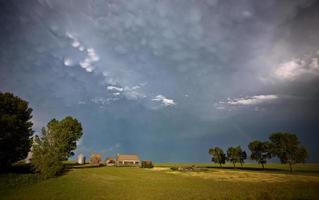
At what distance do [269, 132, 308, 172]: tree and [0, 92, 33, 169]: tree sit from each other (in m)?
94.5

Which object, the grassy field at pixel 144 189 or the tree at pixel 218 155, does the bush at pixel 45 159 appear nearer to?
the grassy field at pixel 144 189

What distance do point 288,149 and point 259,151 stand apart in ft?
66.3

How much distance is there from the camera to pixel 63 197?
27.0 metres

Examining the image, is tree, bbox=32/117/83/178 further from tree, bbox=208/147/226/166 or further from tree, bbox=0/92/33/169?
tree, bbox=208/147/226/166

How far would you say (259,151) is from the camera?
109562 mm

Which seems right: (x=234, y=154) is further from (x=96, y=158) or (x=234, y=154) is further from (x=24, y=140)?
(x=24, y=140)

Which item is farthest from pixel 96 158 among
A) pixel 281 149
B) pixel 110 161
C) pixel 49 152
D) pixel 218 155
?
pixel 281 149

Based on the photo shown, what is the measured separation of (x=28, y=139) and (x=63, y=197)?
138 ft

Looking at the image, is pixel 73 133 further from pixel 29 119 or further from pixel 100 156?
pixel 100 156

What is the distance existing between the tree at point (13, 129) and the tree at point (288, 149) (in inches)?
3722

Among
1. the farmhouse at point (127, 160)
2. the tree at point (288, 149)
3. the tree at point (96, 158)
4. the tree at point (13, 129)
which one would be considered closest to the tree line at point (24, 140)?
the tree at point (13, 129)

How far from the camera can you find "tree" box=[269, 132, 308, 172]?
8838 cm

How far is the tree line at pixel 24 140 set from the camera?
52656mm

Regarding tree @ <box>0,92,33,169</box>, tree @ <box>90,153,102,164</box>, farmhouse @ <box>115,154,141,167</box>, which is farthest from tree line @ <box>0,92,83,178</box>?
farmhouse @ <box>115,154,141,167</box>
